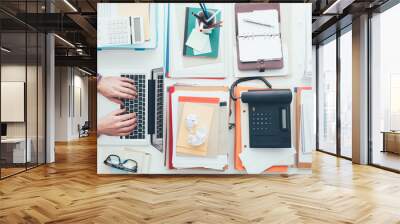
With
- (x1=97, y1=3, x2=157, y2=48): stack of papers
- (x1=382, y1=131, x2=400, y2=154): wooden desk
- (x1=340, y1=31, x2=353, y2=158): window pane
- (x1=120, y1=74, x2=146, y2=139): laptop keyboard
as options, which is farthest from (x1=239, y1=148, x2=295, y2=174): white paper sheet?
(x1=340, y1=31, x2=353, y2=158): window pane

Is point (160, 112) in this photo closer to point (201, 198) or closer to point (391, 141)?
point (201, 198)

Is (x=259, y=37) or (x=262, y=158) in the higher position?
(x=259, y=37)

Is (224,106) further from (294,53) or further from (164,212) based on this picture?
(164,212)

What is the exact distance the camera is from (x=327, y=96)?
8.52m

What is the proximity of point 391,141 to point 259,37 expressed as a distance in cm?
336

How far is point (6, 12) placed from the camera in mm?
5039

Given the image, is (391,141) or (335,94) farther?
(335,94)

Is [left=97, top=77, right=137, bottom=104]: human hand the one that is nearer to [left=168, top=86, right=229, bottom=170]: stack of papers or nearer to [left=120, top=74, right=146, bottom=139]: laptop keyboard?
[left=120, top=74, right=146, bottom=139]: laptop keyboard

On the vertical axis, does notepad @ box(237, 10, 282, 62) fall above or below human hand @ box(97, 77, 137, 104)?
above

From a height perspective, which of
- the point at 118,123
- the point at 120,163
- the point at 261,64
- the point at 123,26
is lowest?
the point at 120,163

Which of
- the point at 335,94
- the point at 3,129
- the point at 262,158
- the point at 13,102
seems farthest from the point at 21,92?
the point at 335,94

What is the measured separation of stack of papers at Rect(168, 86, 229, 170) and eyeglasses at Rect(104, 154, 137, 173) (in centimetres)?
54

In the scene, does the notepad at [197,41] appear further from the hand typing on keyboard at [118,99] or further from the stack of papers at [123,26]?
the hand typing on keyboard at [118,99]

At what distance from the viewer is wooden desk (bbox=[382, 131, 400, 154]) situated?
609cm
